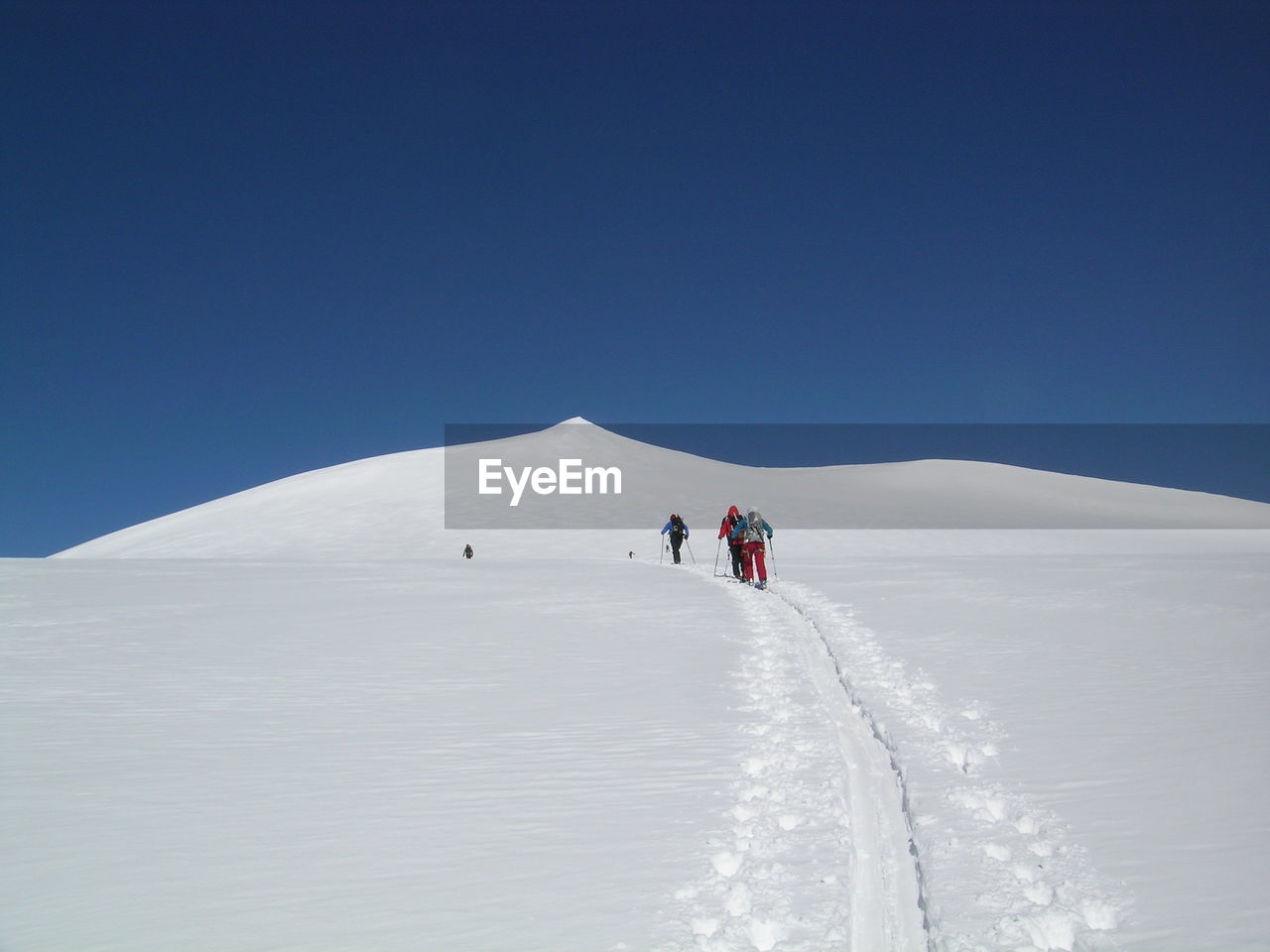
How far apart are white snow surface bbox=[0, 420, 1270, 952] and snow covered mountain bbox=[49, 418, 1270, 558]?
28460mm

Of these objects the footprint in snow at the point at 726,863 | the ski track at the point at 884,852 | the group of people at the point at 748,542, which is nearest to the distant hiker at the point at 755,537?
the group of people at the point at 748,542

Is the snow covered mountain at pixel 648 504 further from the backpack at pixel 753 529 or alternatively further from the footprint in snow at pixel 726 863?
the footprint in snow at pixel 726 863

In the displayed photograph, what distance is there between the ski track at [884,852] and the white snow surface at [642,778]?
0.8 inches

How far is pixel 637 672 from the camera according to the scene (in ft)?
31.8

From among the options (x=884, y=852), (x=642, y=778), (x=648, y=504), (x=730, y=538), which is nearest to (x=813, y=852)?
(x=884, y=852)

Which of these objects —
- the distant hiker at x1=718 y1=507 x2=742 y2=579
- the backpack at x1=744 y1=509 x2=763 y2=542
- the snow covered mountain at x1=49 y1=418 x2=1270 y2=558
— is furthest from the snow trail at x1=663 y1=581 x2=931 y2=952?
the snow covered mountain at x1=49 y1=418 x2=1270 y2=558

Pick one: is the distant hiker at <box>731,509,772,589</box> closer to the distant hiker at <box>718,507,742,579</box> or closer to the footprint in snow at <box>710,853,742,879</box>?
the distant hiker at <box>718,507,742,579</box>

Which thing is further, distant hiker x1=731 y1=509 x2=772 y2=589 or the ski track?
distant hiker x1=731 y1=509 x2=772 y2=589

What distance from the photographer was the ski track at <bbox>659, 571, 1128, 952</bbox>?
13.1ft

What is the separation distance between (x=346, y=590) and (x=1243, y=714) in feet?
53.8

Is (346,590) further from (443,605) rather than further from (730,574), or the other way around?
(730,574)

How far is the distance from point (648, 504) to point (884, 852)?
5253 cm

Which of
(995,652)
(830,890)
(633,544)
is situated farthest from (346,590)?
(633,544)

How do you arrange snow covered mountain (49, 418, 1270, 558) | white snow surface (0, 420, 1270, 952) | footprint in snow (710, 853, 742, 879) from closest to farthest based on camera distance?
1. white snow surface (0, 420, 1270, 952)
2. footprint in snow (710, 853, 742, 879)
3. snow covered mountain (49, 418, 1270, 558)
